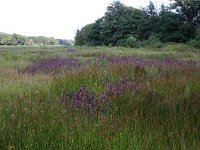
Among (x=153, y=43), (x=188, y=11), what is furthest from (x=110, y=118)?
(x=188, y=11)

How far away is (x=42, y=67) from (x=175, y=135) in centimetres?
811

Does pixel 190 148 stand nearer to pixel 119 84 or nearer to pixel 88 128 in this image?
pixel 88 128

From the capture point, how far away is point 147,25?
48500mm

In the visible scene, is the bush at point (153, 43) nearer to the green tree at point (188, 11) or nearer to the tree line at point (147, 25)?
the tree line at point (147, 25)

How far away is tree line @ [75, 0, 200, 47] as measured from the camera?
43884mm

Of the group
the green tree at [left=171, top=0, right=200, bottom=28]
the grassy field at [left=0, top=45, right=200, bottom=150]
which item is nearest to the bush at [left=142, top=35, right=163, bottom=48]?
the green tree at [left=171, top=0, right=200, bottom=28]

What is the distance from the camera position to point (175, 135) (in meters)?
4.00

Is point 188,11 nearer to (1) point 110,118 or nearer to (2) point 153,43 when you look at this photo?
(2) point 153,43

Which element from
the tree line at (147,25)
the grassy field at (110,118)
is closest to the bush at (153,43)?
the tree line at (147,25)

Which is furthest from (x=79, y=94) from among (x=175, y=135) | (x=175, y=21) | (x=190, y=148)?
(x=175, y=21)

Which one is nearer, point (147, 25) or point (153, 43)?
point (153, 43)

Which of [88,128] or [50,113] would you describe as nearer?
[88,128]

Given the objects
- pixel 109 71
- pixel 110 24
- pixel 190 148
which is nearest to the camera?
pixel 190 148

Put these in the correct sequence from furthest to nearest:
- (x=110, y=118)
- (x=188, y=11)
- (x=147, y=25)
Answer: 1. (x=147, y=25)
2. (x=188, y=11)
3. (x=110, y=118)
